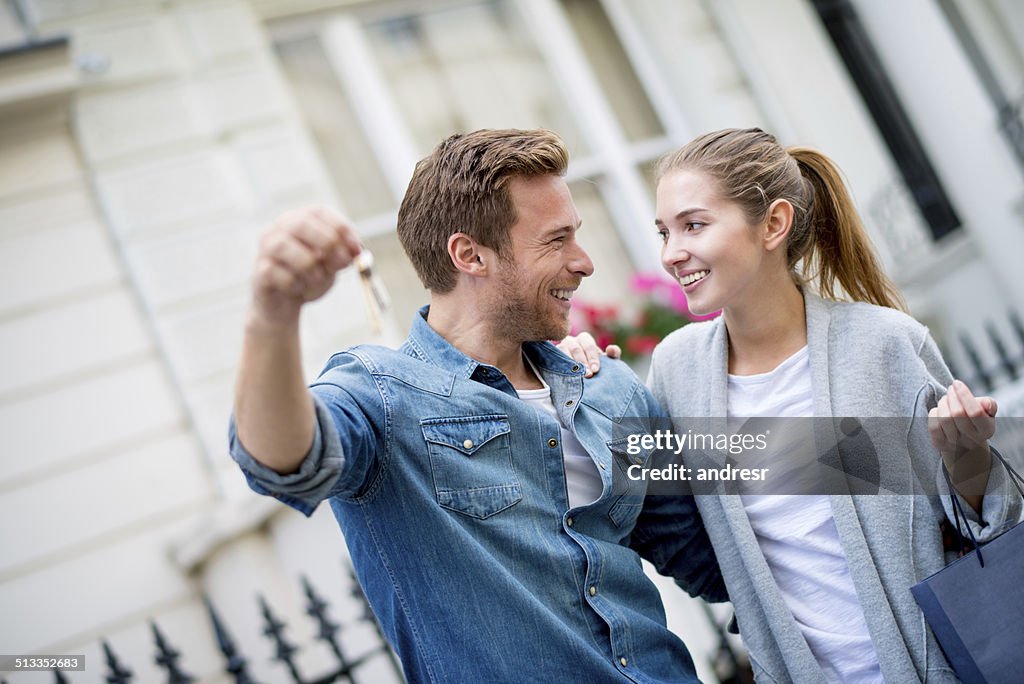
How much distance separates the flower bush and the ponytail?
304 cm

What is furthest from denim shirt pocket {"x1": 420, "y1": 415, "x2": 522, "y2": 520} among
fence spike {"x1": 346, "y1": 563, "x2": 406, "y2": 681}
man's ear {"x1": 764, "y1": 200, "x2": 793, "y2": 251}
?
fence spike {"x1": 346, "y1": 563, "x2": 406, "y2": 681}

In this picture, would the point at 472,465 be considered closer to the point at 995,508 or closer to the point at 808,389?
the point at 808,389

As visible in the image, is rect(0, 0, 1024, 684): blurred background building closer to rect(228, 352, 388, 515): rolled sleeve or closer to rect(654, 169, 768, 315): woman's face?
rect(654, 169, 768, 315): woman's face

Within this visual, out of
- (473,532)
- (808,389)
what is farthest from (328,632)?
(808,389)

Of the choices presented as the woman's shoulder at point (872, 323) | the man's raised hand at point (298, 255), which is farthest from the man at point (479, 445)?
the woman's shoulder at point (872, 323)

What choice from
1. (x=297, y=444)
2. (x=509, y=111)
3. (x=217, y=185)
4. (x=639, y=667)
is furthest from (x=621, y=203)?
(x=297, y=444)

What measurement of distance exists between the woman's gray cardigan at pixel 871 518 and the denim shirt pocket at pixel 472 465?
21.7 inches

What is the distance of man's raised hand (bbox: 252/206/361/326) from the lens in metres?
1.30

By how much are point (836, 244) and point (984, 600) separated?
885 millimetres

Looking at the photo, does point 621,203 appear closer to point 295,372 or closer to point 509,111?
point 509,111

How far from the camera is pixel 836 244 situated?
2.29 meters

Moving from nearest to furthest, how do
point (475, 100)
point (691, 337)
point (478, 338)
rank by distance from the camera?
point (478, 338)
point (691, 337)
point (475, 100)

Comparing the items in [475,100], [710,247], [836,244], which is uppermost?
[475,100]

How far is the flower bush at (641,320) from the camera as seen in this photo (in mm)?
5383
